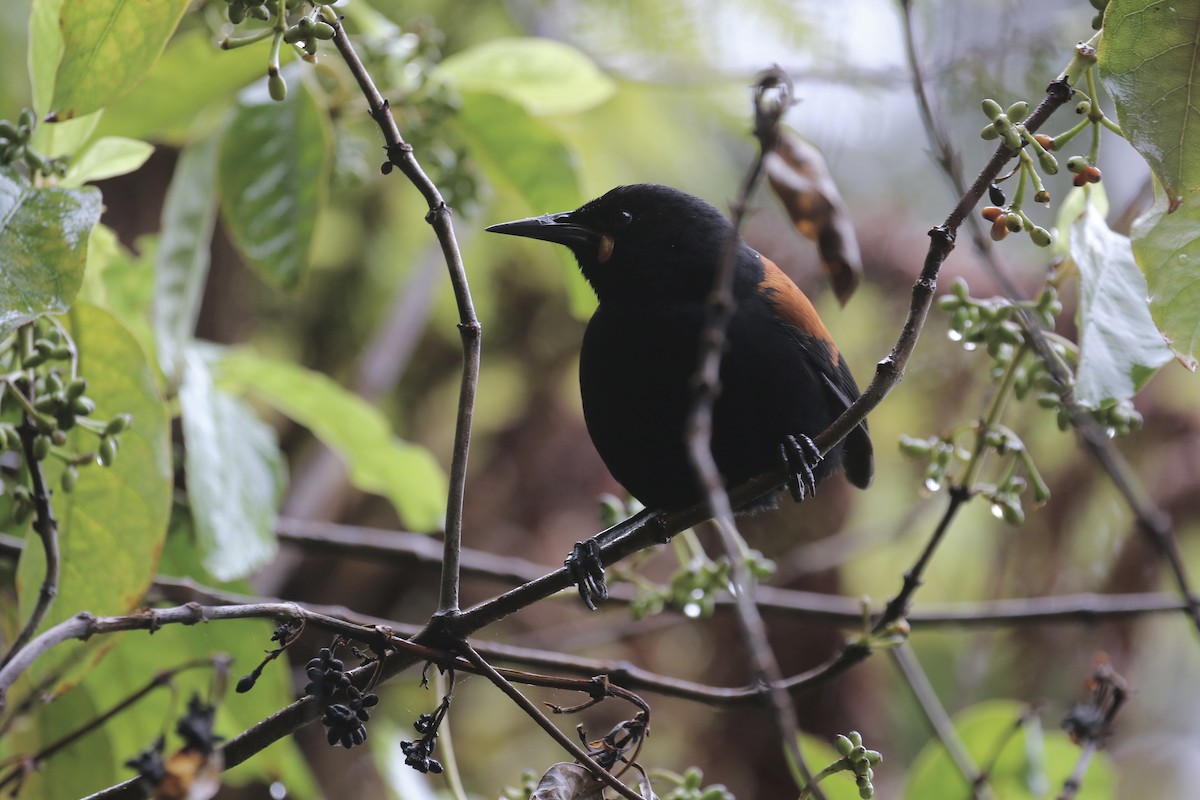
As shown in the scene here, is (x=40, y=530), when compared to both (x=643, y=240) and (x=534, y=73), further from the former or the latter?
(x=534, y=73)

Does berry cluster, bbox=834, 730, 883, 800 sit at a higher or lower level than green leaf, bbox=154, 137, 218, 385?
lower

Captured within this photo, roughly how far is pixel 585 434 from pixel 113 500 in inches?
106

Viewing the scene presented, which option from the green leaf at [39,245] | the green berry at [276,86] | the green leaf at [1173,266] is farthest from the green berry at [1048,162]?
the green leaf at [39,245]

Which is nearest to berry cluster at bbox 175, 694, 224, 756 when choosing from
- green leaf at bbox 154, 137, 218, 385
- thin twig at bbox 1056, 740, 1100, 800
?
green leaf at bbox 154, 137, 218, 385

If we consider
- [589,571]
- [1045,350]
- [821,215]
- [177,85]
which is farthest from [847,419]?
[177,85]

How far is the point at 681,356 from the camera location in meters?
2.32

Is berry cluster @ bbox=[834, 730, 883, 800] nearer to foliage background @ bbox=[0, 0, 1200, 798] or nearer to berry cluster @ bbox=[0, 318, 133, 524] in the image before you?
berry cluster @ bbox=[0, 318, 133, 524]

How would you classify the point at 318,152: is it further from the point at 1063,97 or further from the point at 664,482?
the point at 1063,97

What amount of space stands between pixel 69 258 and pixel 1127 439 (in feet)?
13.0

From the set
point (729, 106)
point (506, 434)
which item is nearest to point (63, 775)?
point (506, 434)

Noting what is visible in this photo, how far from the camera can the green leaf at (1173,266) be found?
1.64 m

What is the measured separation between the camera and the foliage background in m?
3.88

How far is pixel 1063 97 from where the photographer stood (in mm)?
1512

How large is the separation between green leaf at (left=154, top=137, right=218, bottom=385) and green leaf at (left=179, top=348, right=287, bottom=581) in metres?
0.05
